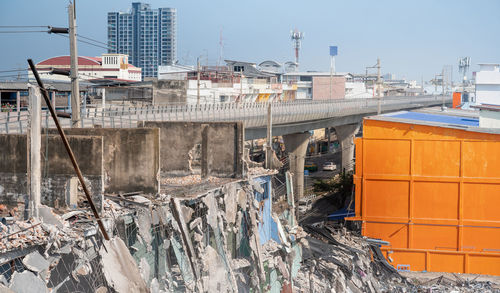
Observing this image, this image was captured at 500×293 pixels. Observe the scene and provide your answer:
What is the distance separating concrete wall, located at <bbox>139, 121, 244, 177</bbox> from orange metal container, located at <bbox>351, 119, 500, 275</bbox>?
12.8 ft

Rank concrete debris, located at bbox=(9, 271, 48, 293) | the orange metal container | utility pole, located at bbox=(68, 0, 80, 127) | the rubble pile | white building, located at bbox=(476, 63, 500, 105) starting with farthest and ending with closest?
white building, located at bbox=(476, 63, 500, 105) → the orange metal container → the rubble pile → utility pole, located at bbox=(68, 0, 80, 127) → concrete debris, located at bbox=(9, 271, 48, 293)

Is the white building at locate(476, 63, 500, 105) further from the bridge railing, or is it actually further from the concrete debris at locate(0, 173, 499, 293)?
the concrete debris at locate(0, 173, 499, 293)

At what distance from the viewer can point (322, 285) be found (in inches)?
489

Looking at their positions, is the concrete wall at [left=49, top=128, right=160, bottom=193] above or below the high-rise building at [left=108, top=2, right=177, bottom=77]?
below

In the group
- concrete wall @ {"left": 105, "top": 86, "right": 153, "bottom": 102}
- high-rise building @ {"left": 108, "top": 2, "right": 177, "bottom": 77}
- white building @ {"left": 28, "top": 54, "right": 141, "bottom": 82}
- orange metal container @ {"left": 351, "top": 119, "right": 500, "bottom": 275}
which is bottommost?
orange metal container @ {"left": 351, "top": 119, "right": 500, "bottom": 275}

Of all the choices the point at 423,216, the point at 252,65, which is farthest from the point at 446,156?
the point at 252,65

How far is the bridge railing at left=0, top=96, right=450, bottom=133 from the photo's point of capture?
54.7 feet

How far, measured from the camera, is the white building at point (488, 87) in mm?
27844

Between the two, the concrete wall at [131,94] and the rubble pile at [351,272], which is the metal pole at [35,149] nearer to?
the rubble pile at [351,272]

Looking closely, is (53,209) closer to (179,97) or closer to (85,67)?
(179,97)

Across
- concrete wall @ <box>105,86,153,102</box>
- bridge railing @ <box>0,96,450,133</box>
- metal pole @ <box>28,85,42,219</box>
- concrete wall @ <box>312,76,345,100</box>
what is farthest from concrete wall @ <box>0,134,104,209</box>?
concrete wall @ <box>312,76,345,100</box>

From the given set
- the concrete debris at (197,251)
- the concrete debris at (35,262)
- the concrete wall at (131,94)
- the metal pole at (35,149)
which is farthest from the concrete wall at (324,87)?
the concrete debris at (35,262)

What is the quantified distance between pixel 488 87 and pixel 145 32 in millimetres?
117799

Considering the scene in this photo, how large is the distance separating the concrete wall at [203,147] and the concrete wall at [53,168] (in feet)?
12.8
